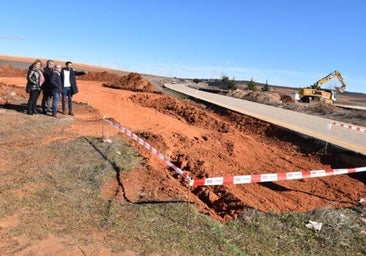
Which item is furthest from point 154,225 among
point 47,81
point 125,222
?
point 47,81

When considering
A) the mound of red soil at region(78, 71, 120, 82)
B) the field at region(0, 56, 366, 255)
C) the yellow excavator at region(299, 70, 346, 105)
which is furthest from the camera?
the yellow excavator at region(299, 70, 346, 105)

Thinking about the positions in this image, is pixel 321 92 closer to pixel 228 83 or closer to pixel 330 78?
pixel 330 78

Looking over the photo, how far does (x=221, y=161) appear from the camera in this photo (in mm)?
12148

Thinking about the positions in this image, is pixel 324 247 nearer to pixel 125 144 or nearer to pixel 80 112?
pixel 125 144

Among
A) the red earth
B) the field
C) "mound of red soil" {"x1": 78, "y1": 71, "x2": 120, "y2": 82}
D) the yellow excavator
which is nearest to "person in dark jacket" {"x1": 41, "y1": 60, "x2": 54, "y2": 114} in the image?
the field

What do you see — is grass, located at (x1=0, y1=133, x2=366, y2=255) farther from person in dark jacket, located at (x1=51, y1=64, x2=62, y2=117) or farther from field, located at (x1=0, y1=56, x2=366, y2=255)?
person in dark jacket, located at (x1=51, y1=64, x2=62, y2=117)

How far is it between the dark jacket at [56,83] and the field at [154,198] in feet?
3.12

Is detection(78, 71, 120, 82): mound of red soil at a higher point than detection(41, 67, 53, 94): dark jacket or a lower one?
lower

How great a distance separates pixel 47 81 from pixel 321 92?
39478 mm

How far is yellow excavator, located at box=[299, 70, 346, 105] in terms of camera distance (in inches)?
1908

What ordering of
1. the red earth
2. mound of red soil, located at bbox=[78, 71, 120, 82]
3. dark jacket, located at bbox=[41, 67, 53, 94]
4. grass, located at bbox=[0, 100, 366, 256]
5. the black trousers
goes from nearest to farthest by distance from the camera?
grass, located at bbox=[0, 100, 366, 256], the red earth, the black trousers, dark jacket, located at bbox=[41, 67, 53, 94], mound of red soil, located at bbox=[78, 71, 120, 82]

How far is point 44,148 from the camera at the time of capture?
409 inches

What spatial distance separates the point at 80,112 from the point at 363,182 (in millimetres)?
9951

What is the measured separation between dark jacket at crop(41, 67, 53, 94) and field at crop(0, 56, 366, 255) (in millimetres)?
1036
